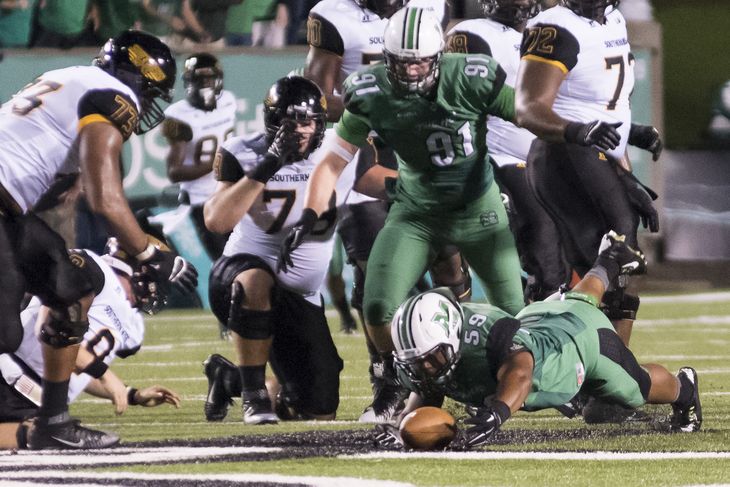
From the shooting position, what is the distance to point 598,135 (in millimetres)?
5965

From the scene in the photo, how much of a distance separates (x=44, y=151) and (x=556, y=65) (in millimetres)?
2025

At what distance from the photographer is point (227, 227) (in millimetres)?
6383

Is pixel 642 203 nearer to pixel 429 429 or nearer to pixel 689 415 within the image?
pixel 689 415

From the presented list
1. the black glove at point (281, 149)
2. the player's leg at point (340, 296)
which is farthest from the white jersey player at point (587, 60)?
the player's leg at point (340, 296)

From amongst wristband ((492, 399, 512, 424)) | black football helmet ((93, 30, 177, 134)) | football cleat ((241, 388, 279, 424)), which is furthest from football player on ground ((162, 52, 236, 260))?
wristband ((492, 399, 512, 424))


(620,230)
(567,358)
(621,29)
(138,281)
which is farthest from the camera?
(621,29)

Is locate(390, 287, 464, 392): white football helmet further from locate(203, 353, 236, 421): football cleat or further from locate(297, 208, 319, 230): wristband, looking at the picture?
locate(203, 353, 236, 421): football cleat

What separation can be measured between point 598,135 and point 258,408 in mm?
1643

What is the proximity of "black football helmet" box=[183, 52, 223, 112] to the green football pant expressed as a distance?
4.44m

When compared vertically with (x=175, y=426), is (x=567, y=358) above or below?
above

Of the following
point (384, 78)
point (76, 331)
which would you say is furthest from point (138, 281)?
point (384, 78)

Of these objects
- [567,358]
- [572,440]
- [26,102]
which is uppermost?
[26,102]

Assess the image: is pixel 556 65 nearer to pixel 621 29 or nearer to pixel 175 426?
pixel 621 29

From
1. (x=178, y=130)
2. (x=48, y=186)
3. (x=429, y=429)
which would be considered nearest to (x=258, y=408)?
(x=48, y=186)
